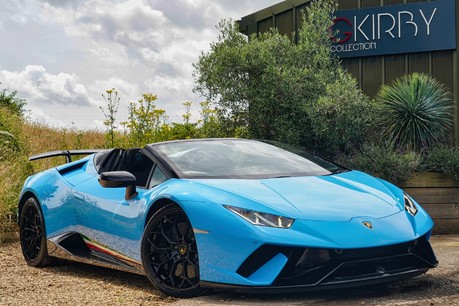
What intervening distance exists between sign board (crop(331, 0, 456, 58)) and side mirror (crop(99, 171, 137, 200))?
8.17 m

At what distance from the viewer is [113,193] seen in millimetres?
5770

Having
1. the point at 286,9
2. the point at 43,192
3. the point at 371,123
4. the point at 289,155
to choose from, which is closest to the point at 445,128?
the point at 371,123

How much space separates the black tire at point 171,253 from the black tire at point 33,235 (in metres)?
2.17

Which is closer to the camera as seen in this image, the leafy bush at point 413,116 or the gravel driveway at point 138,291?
the gravel driveway at point 138,291

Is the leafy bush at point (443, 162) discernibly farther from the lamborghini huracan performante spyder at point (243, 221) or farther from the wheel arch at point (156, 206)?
the wheel arch at point (156, 206)

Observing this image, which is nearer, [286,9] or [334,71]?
[334,71]

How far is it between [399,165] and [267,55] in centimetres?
265

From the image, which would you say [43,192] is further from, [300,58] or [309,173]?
[300,58]

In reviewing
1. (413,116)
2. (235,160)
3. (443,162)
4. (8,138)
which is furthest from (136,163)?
(8,138)

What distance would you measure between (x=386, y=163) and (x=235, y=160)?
448 cm

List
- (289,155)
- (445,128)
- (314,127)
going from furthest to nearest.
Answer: (445,128) → (314,127) → (289,155)

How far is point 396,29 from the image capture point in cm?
1316

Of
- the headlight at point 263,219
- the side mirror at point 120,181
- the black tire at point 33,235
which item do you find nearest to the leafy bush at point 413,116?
the black tire at point 33,235

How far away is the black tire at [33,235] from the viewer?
699 cm
